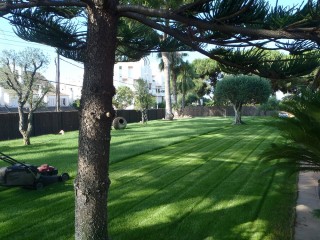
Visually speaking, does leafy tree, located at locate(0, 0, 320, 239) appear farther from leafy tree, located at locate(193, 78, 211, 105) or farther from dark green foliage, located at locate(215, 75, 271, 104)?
leafy tree, located at locate(193, 78, 211, 105)

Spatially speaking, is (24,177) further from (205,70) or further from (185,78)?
(205,70)

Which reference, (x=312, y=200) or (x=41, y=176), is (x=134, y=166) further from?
(x=312, y=200)

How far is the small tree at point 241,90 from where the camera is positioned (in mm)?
27720

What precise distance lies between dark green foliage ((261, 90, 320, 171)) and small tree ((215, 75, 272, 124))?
23.6m

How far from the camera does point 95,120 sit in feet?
8.73

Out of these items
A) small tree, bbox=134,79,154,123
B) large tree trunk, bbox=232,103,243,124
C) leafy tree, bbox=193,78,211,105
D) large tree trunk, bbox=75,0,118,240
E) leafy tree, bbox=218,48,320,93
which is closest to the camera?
large tree trunk, bbox=75,0,118,240

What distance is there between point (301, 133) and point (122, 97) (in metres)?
31.0

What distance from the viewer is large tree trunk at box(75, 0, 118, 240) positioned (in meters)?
2.66

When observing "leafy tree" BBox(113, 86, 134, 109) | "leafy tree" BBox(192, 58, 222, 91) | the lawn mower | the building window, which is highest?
the building window

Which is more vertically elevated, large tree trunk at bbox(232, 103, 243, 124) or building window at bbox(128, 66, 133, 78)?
building window at bbox(128, 66, 133, 78)

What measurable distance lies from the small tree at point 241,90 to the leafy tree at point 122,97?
28.9 ft

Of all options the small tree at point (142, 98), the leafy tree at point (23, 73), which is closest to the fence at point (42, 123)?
the leafy tree at point (23, 73)

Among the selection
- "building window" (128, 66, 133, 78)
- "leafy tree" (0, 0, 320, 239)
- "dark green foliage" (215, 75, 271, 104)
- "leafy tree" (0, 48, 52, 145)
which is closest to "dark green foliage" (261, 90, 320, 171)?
"leafy tree" (0, 0, 320, 239)

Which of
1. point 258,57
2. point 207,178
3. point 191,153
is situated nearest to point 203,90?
point 191,153
